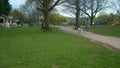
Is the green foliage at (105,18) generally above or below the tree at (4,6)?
below

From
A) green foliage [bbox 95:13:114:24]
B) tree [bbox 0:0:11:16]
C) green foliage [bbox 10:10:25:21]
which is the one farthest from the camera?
green foliage [bbox 95:13:114:24]

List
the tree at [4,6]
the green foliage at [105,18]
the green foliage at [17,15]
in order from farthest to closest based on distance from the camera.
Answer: the green foliage at [105,18]
the green foliage at [17,15]
the tree at [4,6]

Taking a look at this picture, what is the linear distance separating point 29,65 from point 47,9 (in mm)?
34994

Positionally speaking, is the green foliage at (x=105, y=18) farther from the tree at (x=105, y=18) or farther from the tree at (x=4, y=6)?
the tree at (x=4, y=6)

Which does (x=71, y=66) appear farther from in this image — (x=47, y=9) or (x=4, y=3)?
(x=4, y=3)

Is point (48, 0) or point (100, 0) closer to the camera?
point (48, 0)

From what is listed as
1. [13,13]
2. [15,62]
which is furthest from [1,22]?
[15,62]

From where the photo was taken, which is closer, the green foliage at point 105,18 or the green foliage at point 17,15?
the green foliage at point 17,15

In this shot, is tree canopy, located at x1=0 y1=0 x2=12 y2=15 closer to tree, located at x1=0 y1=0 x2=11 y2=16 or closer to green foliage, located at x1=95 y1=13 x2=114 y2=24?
tree, located at x1=0 y1=0 x2=11 y2=16

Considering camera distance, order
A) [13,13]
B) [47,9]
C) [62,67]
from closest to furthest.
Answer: [62,67], [47,9], [13,13]

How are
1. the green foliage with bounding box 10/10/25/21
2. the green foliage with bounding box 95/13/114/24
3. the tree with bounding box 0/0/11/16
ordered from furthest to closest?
the green foliage with bounding box 95/13/114/24 → the green foliage with bounding box 10/10/25/21 → the tree with bounding box 0/0/11/16

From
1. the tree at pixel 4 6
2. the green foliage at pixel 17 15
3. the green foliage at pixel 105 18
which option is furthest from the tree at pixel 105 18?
the tree at pixel 4 6

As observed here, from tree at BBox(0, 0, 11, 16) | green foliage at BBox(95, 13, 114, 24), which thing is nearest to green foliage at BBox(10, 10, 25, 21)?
green foliage at BBox(95, 13, 114, 24)

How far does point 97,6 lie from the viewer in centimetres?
8506
